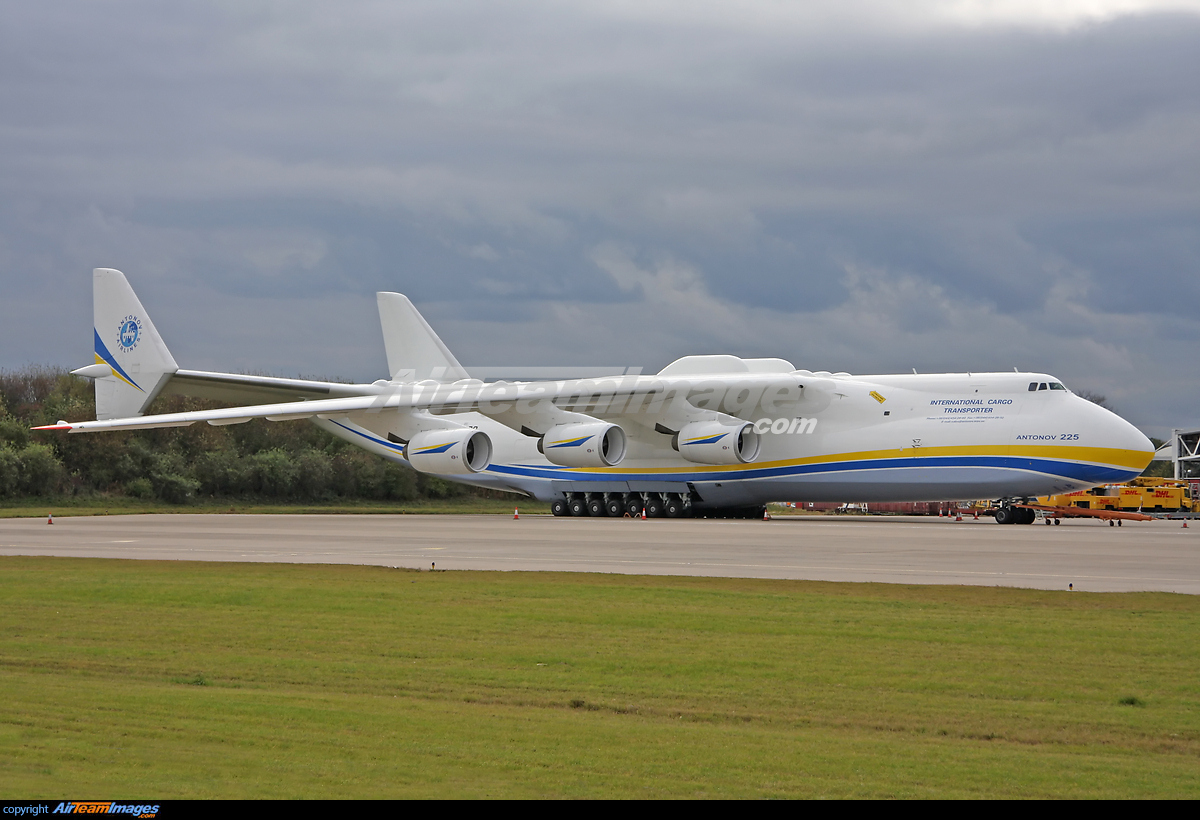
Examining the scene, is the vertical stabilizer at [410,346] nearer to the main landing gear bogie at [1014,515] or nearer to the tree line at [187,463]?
the tree line at [187,463]

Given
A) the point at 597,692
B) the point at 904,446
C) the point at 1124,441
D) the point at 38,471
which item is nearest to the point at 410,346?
the point at 38,471

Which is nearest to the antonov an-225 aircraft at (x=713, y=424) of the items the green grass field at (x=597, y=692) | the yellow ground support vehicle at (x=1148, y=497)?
the yellow ground support vehicle at (x=1148, y=497)

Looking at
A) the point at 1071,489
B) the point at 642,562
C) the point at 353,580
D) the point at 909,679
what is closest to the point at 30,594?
Answer: the point at 353,580

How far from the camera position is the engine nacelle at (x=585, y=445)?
102ft

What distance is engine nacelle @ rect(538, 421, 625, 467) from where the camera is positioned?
102ft

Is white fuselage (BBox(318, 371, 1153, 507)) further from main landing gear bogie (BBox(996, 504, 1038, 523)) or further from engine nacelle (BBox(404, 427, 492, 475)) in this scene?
engine nacelle (BBox(404, 427, 492, 475))

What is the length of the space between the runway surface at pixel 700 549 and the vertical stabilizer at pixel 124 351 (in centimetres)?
447

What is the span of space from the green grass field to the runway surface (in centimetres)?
228

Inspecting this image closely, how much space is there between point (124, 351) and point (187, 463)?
18539 mm

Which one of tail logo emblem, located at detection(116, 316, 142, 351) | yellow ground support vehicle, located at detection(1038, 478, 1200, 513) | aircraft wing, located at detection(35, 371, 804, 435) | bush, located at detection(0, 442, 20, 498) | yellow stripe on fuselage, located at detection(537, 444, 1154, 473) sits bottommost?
yellow ground support vehicle, located at detection(1038, 478, 1200, 513)

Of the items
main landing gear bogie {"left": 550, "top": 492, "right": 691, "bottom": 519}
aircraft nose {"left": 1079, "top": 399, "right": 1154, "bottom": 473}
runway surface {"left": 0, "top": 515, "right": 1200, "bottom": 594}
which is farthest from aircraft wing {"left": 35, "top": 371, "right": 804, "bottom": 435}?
aircraft nose {"left": 1079, "top": 399, "right": 1154, "bottom": 473}

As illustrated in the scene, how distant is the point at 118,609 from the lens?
1103cm

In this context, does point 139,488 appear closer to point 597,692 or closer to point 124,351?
point 124,351
